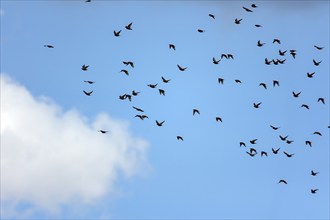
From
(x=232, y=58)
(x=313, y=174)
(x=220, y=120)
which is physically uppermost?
(x=232, y=58)

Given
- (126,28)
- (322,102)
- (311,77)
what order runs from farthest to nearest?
(322,102), (311,77), (126,28)

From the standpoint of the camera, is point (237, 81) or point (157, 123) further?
point (237, 81)

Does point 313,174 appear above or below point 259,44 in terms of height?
below

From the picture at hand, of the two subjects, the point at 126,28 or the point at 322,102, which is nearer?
the point at 126,28

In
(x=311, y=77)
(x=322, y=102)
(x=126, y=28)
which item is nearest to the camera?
(x=126, y=28)

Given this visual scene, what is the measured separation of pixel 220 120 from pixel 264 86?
7478mm

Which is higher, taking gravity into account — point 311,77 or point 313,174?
point 311,77

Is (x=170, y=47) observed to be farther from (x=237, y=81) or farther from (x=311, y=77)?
(x=311, y=77)

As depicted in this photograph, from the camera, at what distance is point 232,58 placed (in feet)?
318

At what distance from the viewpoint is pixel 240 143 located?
102 metres

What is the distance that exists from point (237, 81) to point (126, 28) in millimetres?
19488

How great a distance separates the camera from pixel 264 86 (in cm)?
10250

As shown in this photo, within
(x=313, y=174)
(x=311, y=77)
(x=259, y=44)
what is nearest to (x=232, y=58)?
(x=259, y=44)

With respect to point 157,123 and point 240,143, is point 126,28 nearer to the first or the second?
point 157,123
